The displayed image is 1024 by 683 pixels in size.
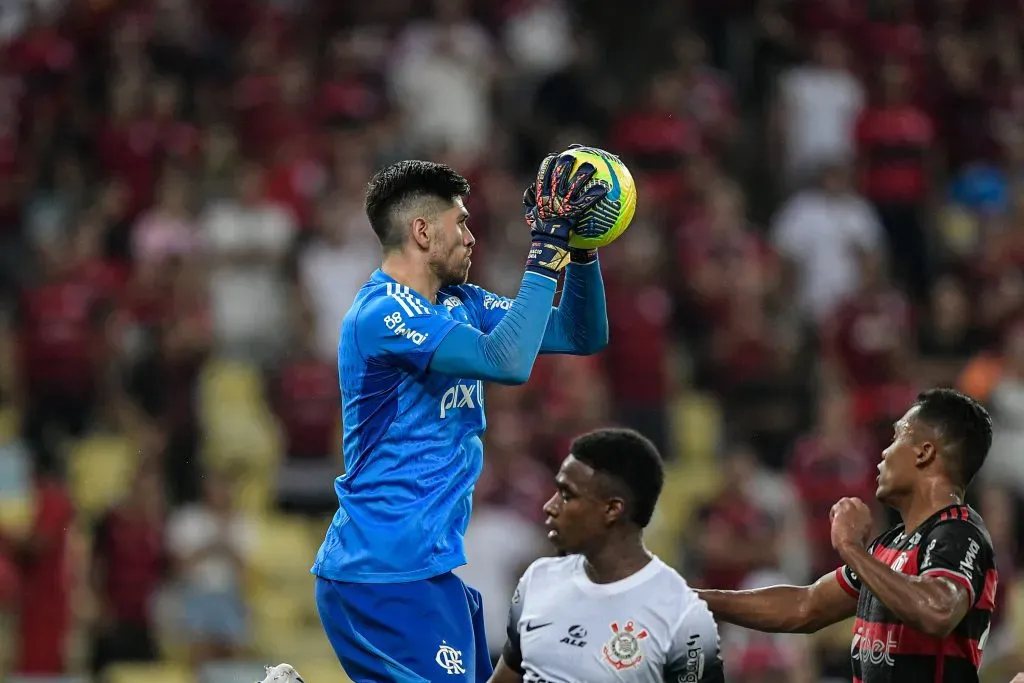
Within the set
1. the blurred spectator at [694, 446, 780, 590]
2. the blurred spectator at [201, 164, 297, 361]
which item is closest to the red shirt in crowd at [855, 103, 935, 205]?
the blurred spectator at [694, 446, 780, 590]

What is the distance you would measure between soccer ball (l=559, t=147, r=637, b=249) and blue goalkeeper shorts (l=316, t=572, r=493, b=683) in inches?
45.1

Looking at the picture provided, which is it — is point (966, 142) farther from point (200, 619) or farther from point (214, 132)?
point (200, 619)

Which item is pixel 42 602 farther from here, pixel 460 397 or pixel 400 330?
pixel 400 330

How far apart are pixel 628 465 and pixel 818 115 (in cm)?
897

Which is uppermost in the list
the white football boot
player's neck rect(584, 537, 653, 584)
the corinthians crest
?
player's neck rect(584, 537, 653, 584)

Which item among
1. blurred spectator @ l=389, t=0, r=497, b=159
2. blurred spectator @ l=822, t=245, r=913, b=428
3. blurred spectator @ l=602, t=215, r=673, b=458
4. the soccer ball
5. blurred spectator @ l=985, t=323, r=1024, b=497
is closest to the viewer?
the soccer ball

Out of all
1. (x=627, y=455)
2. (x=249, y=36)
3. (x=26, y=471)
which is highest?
(x=249, y=36)

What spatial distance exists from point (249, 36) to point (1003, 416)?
6.64m

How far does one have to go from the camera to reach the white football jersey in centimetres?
570

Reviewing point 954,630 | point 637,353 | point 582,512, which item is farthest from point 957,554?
point 637,353

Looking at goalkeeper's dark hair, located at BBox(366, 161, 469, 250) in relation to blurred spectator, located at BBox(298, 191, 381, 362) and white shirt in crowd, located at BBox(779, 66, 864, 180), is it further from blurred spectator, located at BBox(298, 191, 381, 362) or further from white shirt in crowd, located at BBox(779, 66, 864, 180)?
white shirt in crowd, located at BBox(779, 66, 864, 180)

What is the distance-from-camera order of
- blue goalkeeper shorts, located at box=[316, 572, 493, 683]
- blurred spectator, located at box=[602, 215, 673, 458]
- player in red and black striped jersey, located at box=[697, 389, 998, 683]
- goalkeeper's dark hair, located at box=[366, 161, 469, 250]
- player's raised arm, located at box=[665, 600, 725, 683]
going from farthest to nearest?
blurred spectator, located at box=[602, 215, 673, 458], player's raised arm, located at box=[665, 600, 725, 683], goalkeeper's dark hair, located at box=[366, 161, 469, 250], blue goalkeeper shorts, located at box=[316, 572, 493, 683], player in red and black striped jersey, located at box=[697, 389, 998, 683]

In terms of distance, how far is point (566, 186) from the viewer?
5.28 meters

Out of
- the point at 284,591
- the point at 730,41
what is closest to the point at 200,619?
the point at 284,591
